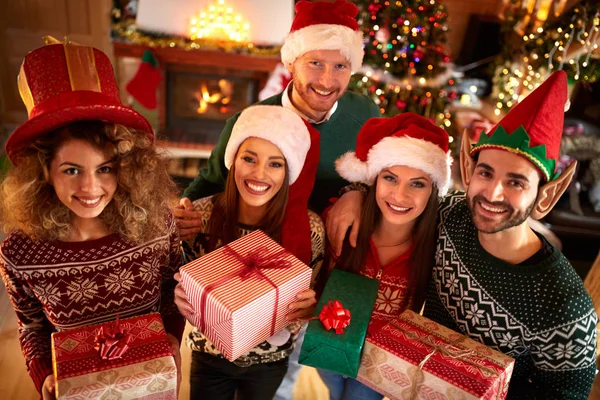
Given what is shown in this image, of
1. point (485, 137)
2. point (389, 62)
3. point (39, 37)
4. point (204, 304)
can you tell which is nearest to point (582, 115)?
point (389, 62)

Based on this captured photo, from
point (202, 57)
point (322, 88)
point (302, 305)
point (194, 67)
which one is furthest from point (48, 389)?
point (194, 67)

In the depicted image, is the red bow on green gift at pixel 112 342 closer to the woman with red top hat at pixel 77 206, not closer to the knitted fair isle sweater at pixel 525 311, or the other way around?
the woman with red top hat at pixel 77 206

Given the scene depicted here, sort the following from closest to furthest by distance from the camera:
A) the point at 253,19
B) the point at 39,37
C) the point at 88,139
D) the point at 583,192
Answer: the point at 88,139, the point at 583,192, the point at 253,19, the point at 39,37

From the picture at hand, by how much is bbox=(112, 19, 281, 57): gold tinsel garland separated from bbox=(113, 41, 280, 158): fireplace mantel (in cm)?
4

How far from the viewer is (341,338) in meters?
1.32

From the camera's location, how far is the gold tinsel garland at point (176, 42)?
4184 millimetres

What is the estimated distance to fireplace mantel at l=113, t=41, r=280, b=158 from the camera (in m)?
4.27

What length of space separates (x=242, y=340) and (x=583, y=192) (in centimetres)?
391

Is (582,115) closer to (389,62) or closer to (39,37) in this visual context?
(389,62)

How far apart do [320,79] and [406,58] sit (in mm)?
1896

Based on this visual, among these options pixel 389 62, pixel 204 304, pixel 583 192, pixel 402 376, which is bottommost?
pixel 583 192

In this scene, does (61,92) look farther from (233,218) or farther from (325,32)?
(325,32)

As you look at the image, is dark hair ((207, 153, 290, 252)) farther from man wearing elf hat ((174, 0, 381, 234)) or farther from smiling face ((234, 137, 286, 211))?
man wearing elf hat ((174, 0, 381, 234))

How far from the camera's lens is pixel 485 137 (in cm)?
140
